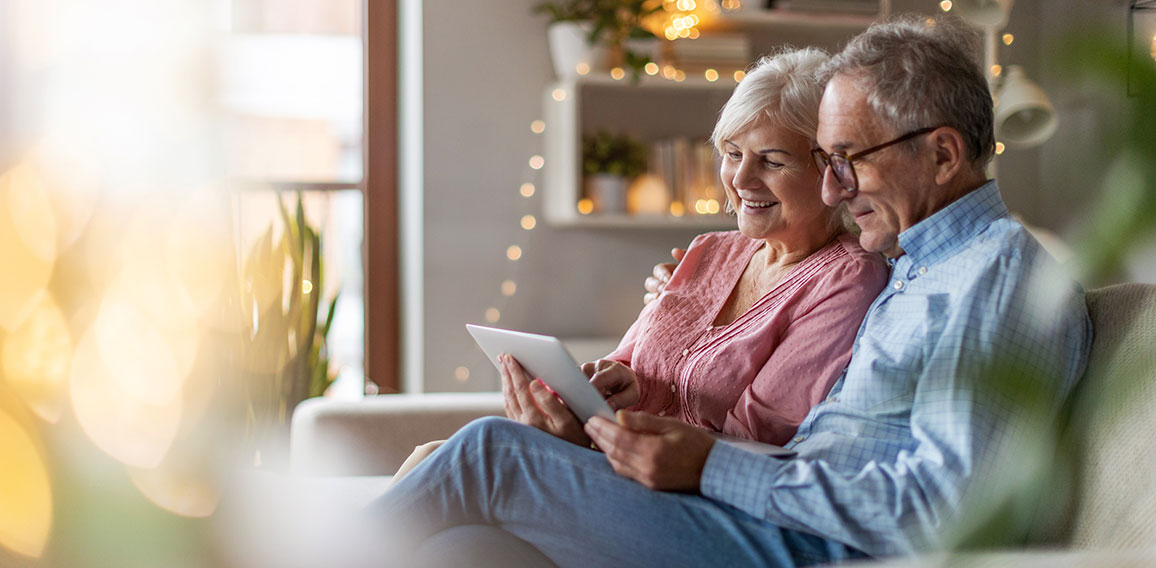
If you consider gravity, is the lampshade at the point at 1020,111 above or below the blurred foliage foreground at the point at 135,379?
above

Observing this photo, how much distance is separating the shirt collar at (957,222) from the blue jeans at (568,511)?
39cm

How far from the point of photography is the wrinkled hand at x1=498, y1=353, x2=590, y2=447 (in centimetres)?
141

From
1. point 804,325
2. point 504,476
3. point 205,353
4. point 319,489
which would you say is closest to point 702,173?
point 804,325

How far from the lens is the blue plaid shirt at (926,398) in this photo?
1.02 meters

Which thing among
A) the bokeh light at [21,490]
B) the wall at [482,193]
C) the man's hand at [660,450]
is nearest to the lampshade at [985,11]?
the wall at [482,193]

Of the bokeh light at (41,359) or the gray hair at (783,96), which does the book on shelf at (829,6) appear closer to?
the gray hair at (783,96)

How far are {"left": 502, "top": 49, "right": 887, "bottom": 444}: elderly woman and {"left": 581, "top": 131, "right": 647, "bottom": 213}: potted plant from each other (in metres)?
1.22

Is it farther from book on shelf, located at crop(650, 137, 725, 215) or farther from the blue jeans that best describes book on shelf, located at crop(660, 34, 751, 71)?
the blue jeans

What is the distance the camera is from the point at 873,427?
1199 mm

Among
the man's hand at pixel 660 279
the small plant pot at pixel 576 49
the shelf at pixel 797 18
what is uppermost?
the shelf at pixel 797 18

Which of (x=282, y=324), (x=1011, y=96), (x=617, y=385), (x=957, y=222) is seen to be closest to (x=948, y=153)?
(x=957, y=222)

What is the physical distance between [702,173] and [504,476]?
198 centimetres

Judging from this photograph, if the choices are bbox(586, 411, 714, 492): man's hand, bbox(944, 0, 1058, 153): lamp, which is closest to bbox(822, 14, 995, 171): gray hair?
bbox(586, 411, 714, 492): man's hand

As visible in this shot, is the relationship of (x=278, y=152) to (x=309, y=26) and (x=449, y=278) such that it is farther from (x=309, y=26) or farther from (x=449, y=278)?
(x=449, y=278)
